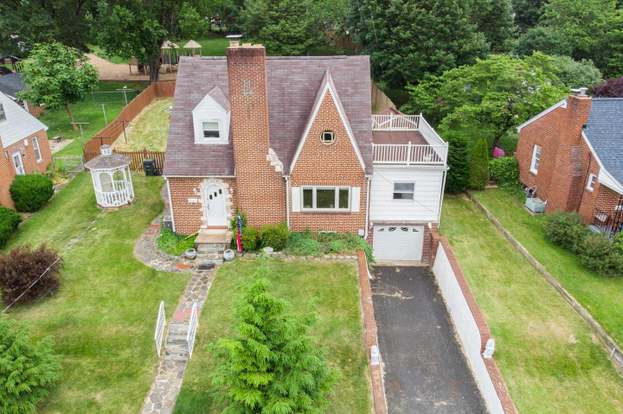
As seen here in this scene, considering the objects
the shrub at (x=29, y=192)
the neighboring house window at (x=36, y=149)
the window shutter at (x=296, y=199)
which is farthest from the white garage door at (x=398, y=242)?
the neighboring house window at (x=36, y=149)

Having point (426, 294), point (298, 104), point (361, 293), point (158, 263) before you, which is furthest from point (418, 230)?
point (158, 263)

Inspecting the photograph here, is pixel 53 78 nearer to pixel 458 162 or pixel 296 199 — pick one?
pixel 296 199

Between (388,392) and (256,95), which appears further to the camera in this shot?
(256,95)

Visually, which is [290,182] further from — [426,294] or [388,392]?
[388,392]

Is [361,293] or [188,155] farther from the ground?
[188,155]

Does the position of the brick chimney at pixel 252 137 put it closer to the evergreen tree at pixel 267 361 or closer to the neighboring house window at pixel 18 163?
the evergreen tree at pixel 267 361

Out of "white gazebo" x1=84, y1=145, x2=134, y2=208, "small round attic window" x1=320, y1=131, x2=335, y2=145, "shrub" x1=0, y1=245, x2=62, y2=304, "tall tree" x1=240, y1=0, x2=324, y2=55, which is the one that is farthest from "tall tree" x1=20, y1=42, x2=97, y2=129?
"small round attic window" x1=320, y1=131, x2=335, y2=145
